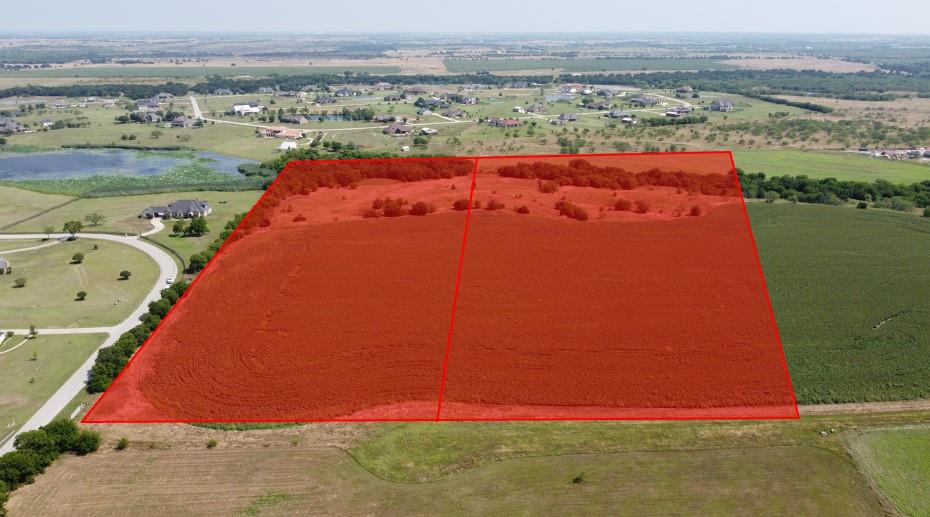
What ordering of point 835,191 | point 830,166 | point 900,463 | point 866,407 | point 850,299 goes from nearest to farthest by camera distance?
1. point 900,463
2. point 866,407
3. point 850,299
4. point 835,191
5. point 830,166

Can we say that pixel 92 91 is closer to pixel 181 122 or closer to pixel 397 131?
pixel 181 122

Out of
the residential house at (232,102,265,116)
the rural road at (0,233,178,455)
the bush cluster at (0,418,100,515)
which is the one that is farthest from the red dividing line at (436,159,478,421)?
the residential house at (232,102,265,116)

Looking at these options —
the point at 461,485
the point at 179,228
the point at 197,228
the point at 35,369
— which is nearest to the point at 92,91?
the point at 179,228

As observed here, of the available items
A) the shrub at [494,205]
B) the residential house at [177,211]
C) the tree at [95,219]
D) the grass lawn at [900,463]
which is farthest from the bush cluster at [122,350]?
the grass lawn at [900,463]

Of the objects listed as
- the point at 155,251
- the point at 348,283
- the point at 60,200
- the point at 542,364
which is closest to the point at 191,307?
the point at 348,283

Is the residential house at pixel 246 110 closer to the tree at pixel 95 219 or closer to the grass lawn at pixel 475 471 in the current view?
the tree at pixel 95 219

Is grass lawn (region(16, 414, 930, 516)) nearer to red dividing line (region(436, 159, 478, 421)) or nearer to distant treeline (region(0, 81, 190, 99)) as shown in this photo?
red dividing line (region(436, 159, 478, 421))
